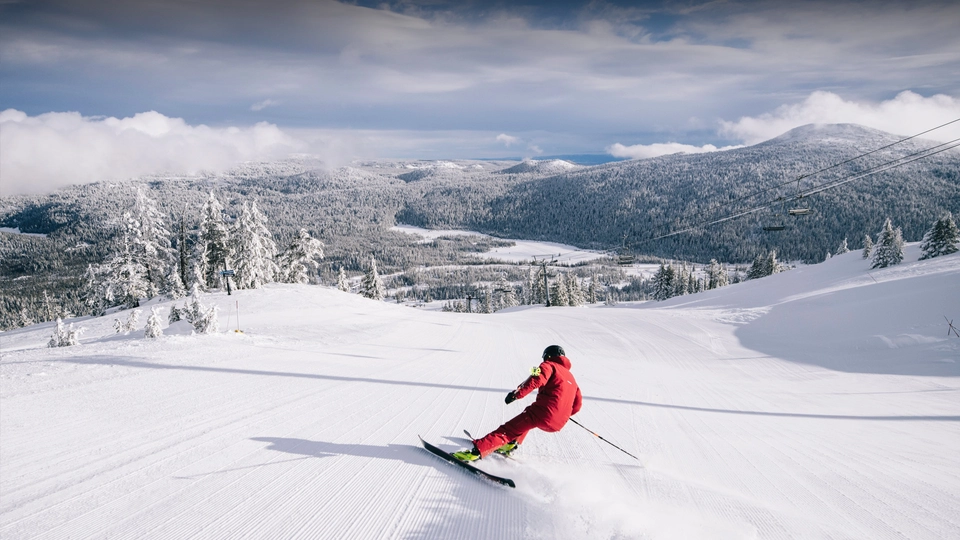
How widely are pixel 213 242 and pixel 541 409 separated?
1506 inches

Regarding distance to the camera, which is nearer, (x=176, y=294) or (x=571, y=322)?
(x=571, y=322)

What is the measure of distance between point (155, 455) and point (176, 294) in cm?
3350

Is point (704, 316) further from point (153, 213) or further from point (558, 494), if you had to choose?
point (153, 213)

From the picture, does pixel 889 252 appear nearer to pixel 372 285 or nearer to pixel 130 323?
pixel 372 285

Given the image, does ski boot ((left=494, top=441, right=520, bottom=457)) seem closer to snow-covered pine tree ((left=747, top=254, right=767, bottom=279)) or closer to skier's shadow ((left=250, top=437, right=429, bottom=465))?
skier's shadow ((left=250, top=437, right=429, bottom=465))

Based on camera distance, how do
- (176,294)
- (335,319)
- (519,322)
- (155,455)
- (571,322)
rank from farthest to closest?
(176,294) → (519,322) → (571,322) → (335,319) → (155,455)

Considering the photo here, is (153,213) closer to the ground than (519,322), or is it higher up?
higher up

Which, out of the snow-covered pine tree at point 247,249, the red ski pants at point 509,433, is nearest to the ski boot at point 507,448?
the red ski pants at point 509,433

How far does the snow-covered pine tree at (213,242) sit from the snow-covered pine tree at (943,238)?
6042cm

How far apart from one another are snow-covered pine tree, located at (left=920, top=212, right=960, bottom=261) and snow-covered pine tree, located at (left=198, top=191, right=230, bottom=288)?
60423mm

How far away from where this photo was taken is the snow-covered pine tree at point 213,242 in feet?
111

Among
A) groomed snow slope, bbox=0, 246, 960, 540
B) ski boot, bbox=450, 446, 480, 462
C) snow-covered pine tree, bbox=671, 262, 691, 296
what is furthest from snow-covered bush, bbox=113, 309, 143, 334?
snow-covered pine tree, bbox=671, 262, 691, 296

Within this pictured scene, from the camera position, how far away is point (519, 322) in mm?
21359

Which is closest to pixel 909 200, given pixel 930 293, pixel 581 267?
pixel 581 267
